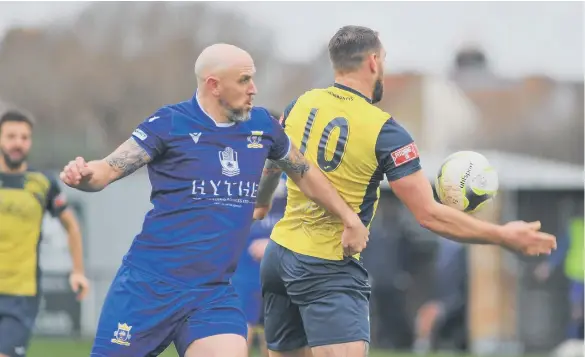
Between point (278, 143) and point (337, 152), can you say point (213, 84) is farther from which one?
point (337, 152)

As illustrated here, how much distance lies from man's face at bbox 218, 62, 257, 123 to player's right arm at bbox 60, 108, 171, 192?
33 cm

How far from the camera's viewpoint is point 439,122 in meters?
45.0

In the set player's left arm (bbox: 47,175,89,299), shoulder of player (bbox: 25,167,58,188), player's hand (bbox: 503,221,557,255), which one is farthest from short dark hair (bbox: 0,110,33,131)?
player's hand (bbox: 503,221,557,255)

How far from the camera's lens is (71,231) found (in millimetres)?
9703

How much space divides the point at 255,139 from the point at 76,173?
3.80ft

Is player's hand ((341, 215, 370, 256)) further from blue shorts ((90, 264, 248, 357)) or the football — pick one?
blue shorts ((90, 264, 248, 357))

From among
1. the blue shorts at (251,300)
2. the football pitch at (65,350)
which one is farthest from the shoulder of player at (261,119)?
the football pitch at (65,350)

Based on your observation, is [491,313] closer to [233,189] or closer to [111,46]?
[233,189]

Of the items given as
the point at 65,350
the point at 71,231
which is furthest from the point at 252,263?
the point at 65,350

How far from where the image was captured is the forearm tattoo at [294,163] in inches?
269

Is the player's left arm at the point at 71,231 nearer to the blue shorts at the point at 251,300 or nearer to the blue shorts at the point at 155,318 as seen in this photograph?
the blue shorts at the point at 251,300

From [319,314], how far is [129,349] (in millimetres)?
1204

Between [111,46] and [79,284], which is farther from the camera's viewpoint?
[111,46]

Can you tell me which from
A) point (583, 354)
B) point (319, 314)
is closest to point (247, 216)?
point (319, 314)
